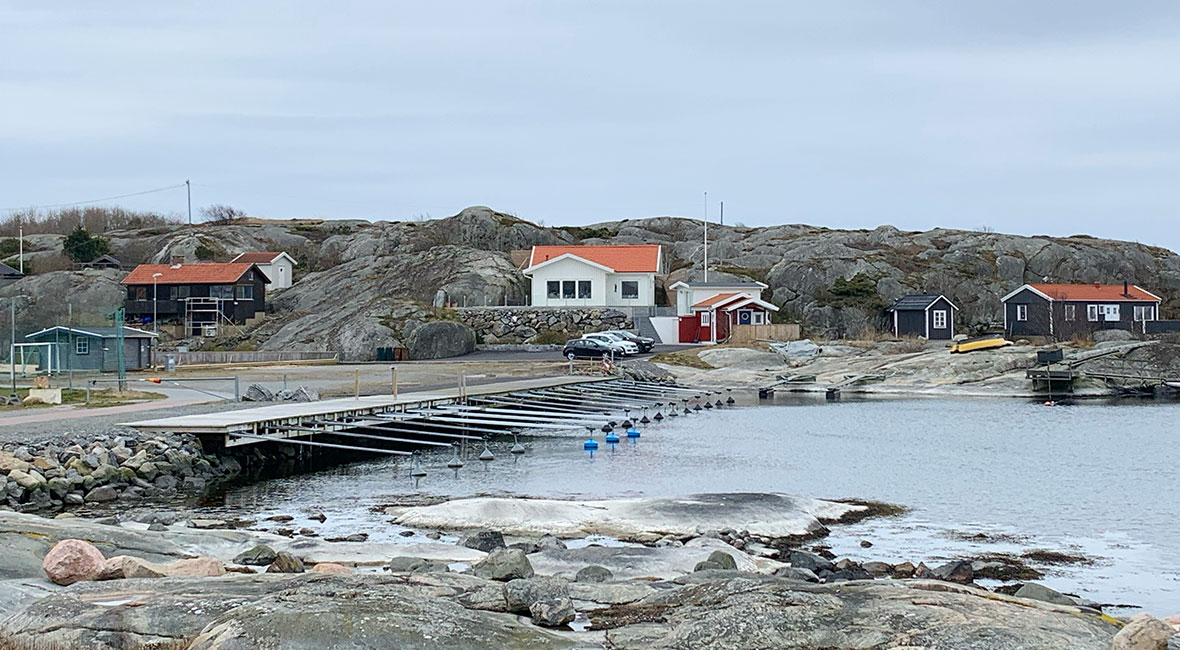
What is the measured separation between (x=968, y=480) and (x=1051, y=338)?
49.7m

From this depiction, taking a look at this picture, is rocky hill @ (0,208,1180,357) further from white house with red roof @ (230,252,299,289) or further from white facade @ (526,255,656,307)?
white facade @ (526,255,656,307)

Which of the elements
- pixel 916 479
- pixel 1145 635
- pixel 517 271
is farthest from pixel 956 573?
pixel 517 271

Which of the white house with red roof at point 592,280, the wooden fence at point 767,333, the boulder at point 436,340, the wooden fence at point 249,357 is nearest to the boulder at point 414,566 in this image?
the boulder at point 436,340

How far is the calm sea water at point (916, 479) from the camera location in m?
19.1

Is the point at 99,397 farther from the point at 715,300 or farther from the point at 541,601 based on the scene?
the point at 715,300

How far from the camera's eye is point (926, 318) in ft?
259

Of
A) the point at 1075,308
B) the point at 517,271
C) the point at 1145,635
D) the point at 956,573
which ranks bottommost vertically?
the point at 956,573

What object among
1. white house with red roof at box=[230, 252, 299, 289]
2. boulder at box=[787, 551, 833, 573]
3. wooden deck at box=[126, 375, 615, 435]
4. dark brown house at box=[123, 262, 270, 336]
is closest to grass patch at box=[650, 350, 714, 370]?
wooden deck at box=[126, 375, 615, 435]

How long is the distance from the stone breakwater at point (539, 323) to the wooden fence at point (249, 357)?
9.97m

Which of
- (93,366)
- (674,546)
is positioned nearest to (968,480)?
(674,546)

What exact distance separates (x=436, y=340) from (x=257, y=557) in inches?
2148

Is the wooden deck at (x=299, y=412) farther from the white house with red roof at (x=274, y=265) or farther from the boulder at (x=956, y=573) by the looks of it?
the white house with red roof at (x=274, y=265)

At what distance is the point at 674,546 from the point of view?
57.5 ft

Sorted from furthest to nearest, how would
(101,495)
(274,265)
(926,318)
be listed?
(274,265) < (926,318) < (101,495)
